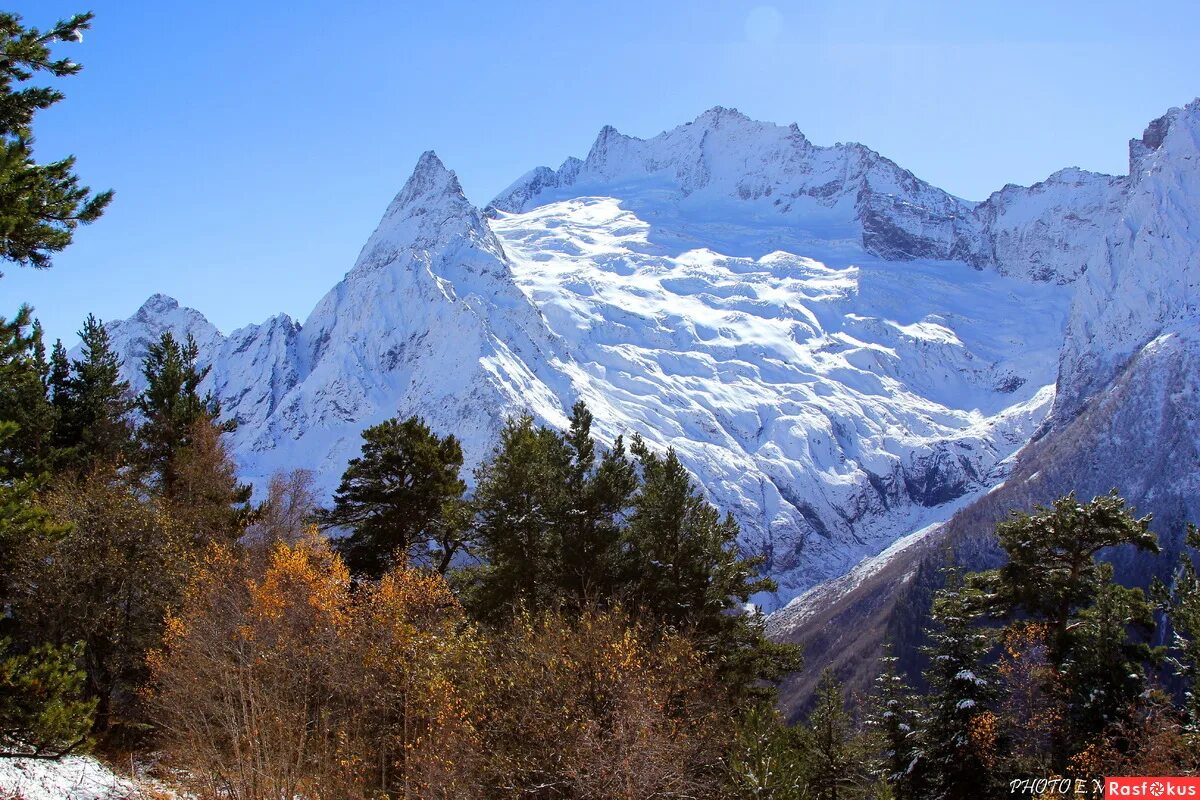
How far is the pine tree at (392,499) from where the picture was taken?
36906 millimetres

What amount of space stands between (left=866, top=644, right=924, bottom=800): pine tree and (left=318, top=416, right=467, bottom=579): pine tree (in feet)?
61.4

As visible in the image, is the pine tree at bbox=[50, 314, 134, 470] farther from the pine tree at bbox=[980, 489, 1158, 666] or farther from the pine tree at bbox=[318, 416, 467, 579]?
the pine tree at bbox=[980, 489, 1158, 666]

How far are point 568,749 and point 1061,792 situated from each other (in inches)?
508

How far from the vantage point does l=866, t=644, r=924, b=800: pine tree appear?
28016 mm

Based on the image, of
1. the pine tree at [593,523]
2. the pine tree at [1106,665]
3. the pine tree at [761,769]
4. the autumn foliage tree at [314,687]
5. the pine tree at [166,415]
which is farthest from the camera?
the pine tree at [166,415]

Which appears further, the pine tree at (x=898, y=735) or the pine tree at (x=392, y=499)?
the pine tree at (x=392, y=499)

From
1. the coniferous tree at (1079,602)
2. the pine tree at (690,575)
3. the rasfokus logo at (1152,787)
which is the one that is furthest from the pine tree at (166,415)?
the rasfokus logo at (1152,787)

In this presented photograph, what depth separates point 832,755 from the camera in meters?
35.8

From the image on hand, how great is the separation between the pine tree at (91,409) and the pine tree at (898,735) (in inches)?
1304

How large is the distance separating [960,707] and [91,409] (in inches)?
1428

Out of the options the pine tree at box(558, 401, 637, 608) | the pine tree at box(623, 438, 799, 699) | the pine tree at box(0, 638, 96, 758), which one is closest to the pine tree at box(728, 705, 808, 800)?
the pine tree at box(623, 438, 799, 699)

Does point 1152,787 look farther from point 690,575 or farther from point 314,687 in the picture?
point 314,687

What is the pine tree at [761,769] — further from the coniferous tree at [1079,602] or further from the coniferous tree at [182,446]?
the coniferous tree at [182,446]

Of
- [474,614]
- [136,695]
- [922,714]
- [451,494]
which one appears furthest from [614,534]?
[136,695]
